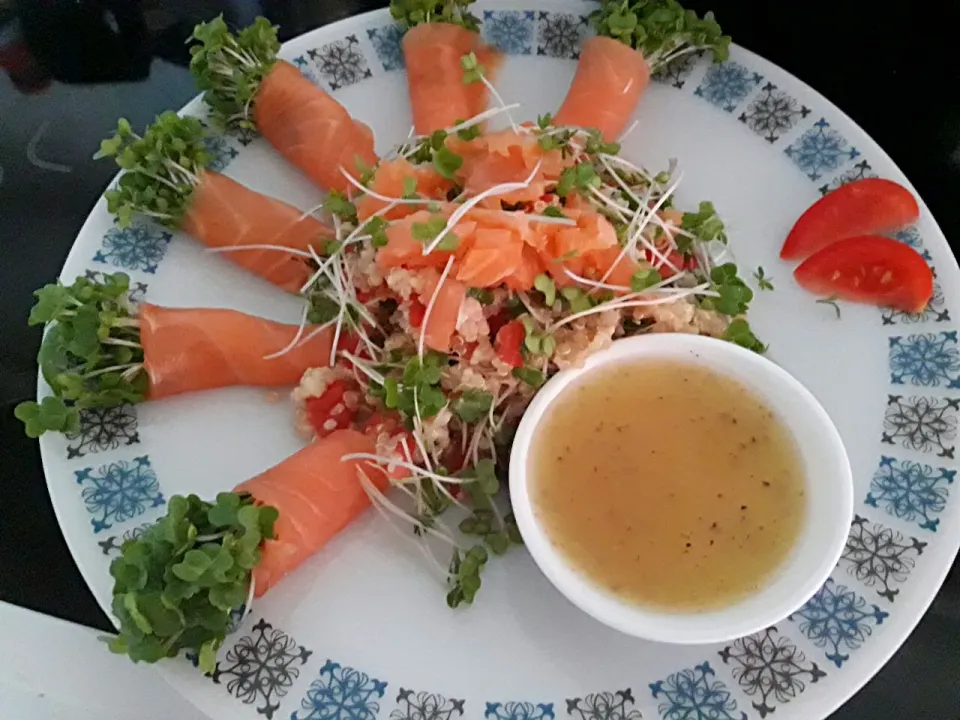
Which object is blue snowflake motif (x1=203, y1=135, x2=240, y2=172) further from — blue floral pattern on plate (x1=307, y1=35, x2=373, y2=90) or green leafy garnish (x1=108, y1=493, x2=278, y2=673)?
green leafy garnish (x1=108, y1=493, x2=278, y2=673)

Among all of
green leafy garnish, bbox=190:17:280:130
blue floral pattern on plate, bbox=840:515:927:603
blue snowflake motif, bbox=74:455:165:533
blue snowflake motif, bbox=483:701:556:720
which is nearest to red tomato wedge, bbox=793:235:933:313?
blue floral pattern on plate, bbox=840:515:927:603

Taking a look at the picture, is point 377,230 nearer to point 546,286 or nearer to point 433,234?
point 433,234

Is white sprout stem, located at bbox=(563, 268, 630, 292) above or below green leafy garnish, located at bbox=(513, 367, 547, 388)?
above

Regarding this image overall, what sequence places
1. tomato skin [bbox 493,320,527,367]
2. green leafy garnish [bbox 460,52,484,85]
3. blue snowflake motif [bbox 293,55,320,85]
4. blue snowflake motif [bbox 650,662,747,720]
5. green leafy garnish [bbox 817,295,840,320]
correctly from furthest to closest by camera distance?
blue snowflake motif [bbox 293,55,320,85], green leafy garnish [bbox 460,52,484,85], green leafy garnish [bbox 817,295,840,320], tomato skin [bbox 493,320,527,367], blue snowflake motif [bbox 650,662,747,720]

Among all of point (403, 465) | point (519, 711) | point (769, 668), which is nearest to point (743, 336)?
point (769, 668)

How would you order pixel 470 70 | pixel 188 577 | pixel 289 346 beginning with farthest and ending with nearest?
pixel 470 70
pixel 289 346
pixel 188 577

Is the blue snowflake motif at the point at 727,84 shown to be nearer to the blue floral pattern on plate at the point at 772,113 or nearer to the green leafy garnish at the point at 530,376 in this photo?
the blue floral pattern on plate at the point at 772,113
